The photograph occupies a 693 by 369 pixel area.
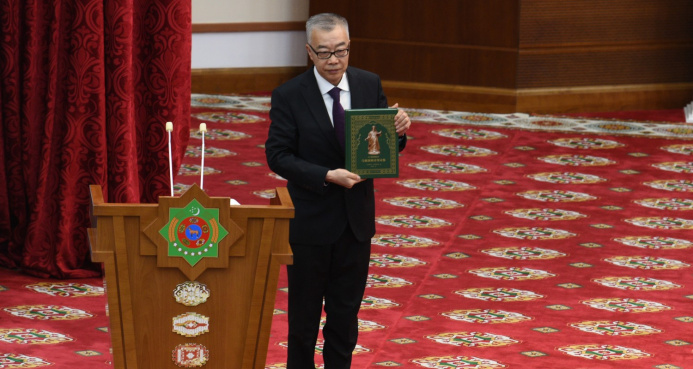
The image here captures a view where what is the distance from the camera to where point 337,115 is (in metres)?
3.36

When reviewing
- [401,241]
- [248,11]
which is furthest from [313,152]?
[248,11]

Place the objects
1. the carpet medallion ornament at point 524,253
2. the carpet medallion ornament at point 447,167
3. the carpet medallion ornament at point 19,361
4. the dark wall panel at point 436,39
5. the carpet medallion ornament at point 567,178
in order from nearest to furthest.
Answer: the carpet medallion ornament at point 19,361
the carpet medallion ornament at point 524,253
the carpet medallion ornament at point 567,178
the carpet medallion ornament at point 447,167
the dark wall panel at point 436,39

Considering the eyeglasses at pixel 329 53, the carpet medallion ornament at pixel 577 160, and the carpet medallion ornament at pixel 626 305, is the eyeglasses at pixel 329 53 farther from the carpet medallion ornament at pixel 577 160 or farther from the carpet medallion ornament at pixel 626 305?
the carpet medallion ornament at pixel 577 160

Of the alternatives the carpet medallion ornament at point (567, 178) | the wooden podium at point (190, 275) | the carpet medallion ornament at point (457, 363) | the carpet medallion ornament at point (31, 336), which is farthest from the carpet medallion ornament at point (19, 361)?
the carpet medallion ornament at point (567, 178)

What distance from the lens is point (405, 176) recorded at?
7.41 meters

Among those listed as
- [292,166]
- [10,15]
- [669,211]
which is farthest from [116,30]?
[669,211]

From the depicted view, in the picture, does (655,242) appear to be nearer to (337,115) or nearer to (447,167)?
(447,167)

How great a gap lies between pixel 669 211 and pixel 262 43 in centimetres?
424

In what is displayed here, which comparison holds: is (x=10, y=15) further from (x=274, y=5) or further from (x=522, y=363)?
(x=274, y=5)

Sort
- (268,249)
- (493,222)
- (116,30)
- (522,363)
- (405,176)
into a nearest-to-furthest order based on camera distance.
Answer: (268,249) < (522,363) < (116,30) < (493,222) < (405,176)

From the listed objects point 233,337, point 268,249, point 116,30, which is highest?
point 116,30

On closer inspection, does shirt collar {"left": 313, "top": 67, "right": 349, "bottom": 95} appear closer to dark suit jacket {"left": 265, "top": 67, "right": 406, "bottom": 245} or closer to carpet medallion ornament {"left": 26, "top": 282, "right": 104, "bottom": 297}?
dark suit jacket {"left": 265, "top": 67, "right": 406, "bottom": 245}

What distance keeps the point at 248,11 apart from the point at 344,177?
263 inches

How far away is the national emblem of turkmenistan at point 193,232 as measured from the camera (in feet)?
9.17
